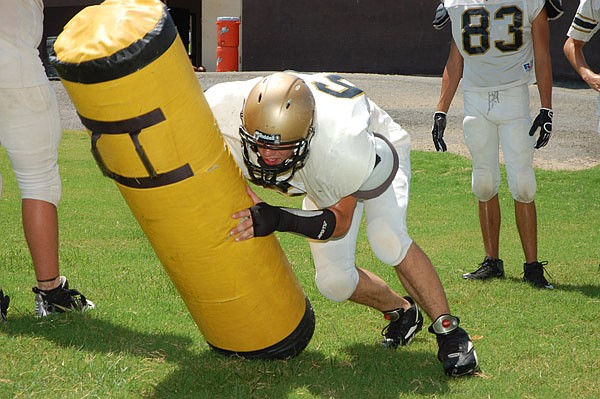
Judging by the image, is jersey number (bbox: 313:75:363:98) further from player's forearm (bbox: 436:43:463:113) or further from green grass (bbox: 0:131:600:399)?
player's forearm (bbox: 436:43:463:113)

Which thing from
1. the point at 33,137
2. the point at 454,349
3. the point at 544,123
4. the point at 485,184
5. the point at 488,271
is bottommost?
the point at 488,271

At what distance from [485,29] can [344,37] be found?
46.9ft

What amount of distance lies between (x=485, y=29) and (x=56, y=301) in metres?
3.17

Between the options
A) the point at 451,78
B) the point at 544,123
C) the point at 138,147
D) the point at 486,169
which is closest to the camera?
the point at 138,147

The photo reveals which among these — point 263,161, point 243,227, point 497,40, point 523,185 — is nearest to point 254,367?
point 243,227

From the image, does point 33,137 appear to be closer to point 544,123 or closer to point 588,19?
point 544,123

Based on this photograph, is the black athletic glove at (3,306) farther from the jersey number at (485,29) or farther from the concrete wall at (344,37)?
the concrete wall at (344,37)

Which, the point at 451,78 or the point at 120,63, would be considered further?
the point at 451,78

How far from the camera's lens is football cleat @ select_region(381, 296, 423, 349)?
4109 millimetres

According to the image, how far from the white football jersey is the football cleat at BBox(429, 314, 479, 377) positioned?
7.55ft

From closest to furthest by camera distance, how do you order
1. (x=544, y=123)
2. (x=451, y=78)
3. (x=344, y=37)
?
(x=544, y=123)
(x=451, y=78)
(x=344, y=37)

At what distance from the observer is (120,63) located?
2.93m

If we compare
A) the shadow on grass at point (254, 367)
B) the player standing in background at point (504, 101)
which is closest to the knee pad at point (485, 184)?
the player standing in background at point (504, 101)

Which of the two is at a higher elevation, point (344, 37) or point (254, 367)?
point (254, 367)
